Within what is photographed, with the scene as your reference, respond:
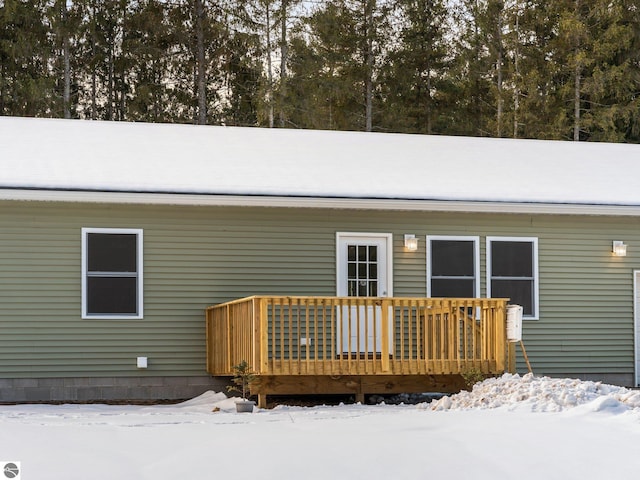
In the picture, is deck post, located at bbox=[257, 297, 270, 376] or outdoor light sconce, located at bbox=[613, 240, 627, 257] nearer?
deck post, located at bbox=[257, 297, 270, 376]

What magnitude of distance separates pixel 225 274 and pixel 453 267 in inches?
128

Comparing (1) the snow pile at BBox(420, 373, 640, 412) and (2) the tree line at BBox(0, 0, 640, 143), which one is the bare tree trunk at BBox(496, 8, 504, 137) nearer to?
(2) the tree line at BBox(0, 0, 640, 143)

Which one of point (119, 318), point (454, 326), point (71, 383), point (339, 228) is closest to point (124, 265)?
point (119, 318)

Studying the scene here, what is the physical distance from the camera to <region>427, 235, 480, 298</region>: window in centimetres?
1472

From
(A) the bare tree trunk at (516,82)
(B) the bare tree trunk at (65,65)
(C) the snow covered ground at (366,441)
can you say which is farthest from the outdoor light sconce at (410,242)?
(B) the bare tree trunk at (65,65)

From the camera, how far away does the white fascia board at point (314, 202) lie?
13.5 m

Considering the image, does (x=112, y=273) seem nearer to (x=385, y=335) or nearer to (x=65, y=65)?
(x=385, y=335)

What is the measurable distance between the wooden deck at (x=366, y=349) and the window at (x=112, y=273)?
4.61 ft

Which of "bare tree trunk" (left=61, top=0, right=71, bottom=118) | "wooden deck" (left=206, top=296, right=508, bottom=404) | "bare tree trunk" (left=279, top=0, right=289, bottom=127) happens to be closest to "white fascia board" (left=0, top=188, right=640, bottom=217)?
"wooden deck" (left=206, top=296, right=508, bottom=404)

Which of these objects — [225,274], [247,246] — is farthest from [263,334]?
[247,246]

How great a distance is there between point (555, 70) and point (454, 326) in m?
17.3

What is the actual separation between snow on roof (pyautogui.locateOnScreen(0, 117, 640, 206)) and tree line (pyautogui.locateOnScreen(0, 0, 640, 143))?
1033 cm

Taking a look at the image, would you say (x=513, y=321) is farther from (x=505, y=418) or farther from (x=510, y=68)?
(x=510, y=68)

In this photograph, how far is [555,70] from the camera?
2817 cm
